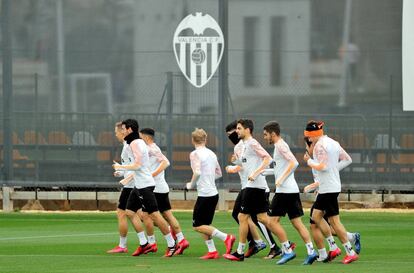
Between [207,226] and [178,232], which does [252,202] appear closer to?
[207,226]

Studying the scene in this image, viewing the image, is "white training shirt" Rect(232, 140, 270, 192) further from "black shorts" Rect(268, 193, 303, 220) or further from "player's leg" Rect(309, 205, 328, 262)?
"player's leg" Rect(309, 205, 328, 262)

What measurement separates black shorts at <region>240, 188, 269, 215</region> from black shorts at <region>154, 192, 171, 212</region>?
88.2 inches

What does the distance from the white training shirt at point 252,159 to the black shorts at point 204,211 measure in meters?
0.69

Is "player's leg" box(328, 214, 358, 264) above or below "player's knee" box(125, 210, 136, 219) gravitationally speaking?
below

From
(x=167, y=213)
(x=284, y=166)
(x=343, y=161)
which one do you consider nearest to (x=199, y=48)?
(x=167, y=213)

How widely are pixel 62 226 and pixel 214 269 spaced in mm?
8460

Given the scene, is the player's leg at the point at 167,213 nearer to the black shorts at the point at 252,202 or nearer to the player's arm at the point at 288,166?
the black shorts at the point at 252,202

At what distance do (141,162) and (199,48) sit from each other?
30.6 feet

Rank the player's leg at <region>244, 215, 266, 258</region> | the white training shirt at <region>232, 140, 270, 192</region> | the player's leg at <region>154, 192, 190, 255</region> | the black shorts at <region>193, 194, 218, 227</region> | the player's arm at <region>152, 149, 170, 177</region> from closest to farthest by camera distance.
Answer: the white training shirt at <region>232, 140, 270, 192</region> < the black shorts at <region>193, 194, 218, 227</region> < the player's leg at <region>244, 215, 266, 258</region> < the player's leg at <region>154, 192, 190, 255</region> < the player's arm at <region>152, 149, 170, 177</region>

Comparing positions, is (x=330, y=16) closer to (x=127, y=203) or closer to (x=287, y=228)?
(x=287, y=228)

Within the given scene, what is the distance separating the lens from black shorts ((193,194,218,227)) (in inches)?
762

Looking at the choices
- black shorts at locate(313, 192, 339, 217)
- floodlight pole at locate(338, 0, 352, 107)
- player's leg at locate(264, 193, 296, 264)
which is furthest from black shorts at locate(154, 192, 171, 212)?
floodlight pole at locate(338, 0, 352, 107)

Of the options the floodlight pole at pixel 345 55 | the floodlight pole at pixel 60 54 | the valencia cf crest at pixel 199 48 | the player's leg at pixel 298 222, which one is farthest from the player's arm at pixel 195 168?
the floodlight pole at pixel 60 54

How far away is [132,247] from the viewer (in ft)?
70.2
